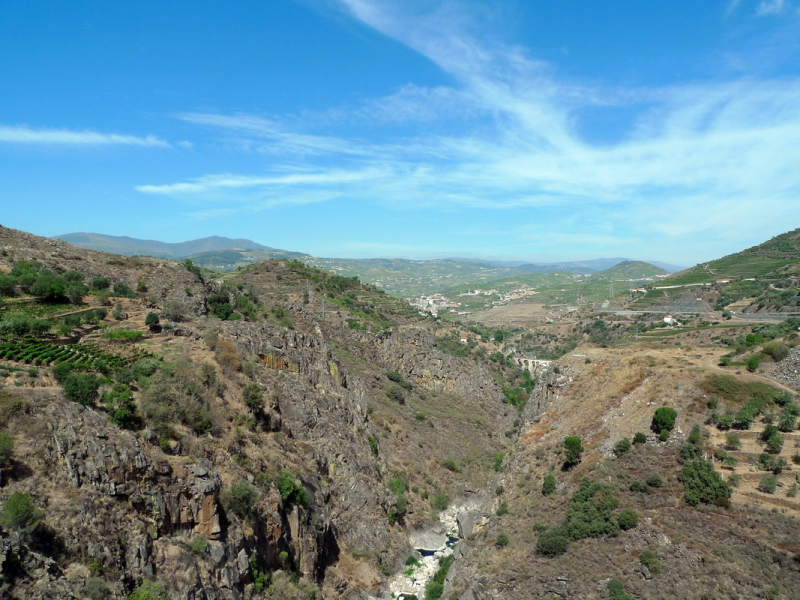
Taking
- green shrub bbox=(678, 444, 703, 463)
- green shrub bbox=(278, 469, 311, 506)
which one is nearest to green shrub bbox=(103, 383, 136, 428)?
green shrub bbox=(278, 469, 311, 506)

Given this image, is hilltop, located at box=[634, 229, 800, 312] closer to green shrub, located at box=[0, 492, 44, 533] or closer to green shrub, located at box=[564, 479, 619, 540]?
green shrub, located at box=[564, 479, 619, 540]

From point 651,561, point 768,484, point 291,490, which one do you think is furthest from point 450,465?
point 768,484

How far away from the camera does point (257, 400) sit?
93.8 feet

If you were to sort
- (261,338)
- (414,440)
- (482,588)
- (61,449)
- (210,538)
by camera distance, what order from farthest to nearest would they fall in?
(414,440) < (261,338) < (482,588) < (210,538) < (61,449)

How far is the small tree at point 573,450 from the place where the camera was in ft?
95.0

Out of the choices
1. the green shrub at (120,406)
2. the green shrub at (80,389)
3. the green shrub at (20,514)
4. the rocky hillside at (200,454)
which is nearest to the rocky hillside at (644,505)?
the rocky hillside at (200,454)

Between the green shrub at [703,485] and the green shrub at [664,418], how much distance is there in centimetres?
276

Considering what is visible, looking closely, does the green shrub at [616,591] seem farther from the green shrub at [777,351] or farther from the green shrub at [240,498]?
the green shrub at [777,351]

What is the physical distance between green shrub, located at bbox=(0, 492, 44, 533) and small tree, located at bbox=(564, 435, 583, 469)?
2797 centimetres

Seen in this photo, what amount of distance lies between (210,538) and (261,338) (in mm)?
19958

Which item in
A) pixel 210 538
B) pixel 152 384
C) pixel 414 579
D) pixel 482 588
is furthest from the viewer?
pixel 414 579

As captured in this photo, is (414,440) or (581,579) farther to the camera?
(414,440)

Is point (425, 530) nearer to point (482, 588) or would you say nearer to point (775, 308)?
point (482, 588)

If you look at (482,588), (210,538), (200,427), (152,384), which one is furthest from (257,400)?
Result: (482,588)
